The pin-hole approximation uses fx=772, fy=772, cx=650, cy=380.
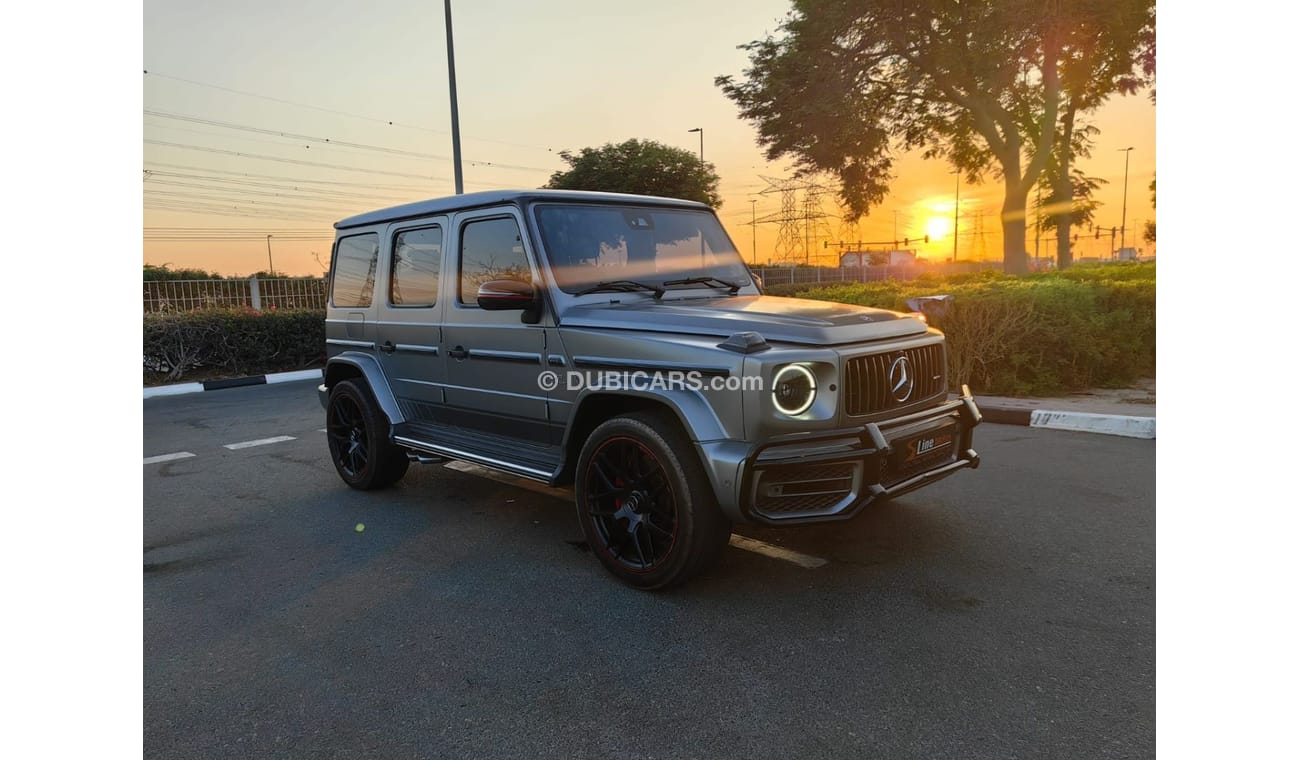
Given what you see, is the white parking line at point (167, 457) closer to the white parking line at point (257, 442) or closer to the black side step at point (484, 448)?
the white parking line at point (257, 442)

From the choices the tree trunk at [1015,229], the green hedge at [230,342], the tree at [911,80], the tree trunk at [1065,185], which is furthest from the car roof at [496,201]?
the tree trunk at [1065,185]

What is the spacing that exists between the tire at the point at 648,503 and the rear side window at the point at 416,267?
5.87 feet

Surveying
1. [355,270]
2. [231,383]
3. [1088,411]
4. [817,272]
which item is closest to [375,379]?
[355,270]

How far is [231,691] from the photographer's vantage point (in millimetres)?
2922

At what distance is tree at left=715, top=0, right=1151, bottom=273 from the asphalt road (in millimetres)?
13871

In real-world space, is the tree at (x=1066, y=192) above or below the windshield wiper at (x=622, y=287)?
above

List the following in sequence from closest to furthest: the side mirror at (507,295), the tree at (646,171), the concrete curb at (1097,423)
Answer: the side mirror at (507,295)
the concrete curb at (1097,423)
the tree at (646,171)

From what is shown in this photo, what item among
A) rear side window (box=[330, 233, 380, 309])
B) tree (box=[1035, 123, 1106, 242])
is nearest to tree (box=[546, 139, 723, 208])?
tree (box=[1035, 123, 1106, 242])

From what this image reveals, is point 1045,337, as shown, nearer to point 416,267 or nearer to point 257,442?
point 416,267

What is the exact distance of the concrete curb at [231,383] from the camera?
11.6m

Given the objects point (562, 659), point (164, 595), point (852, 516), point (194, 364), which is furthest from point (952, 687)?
point (194, 364)

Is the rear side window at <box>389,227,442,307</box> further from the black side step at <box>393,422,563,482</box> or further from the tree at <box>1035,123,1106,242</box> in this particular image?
the tree at <box>1035,123,1106,242</box>

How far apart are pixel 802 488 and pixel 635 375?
923 millimetres
